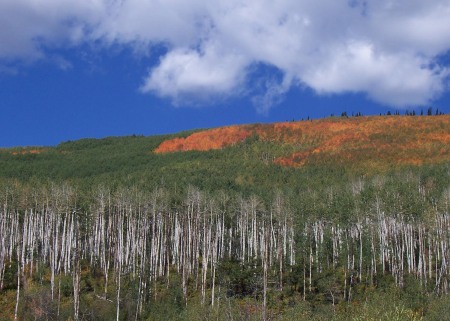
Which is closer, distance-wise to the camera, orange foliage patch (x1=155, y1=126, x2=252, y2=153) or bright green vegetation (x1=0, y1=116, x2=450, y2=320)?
bright green vegetation (x1=0, y1=116, x2=450, y2=320)

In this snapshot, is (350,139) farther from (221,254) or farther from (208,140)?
(221,254)

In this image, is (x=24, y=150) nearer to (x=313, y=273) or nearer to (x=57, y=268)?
(x=57, y=268)

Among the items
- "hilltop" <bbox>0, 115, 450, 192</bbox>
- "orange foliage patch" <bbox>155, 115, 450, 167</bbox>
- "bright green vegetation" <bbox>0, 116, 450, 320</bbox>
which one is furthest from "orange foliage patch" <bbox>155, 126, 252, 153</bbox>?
"bright green vegetation" <bbox>0, 116, 450, 320</bbox>

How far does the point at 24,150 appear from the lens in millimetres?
184500

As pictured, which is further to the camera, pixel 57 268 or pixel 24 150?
pixel 24 150

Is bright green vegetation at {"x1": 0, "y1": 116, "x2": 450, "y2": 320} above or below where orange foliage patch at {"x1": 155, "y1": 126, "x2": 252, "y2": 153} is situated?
below

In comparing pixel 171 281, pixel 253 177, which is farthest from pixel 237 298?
pixel 253 177

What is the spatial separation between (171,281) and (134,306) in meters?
10.0

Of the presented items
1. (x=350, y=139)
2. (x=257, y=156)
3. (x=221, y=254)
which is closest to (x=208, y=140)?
(x=257, y=156)

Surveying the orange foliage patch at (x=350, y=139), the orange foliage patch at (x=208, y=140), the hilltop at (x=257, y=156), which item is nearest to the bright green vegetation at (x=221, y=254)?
the hilltop at (x=257, y=156)

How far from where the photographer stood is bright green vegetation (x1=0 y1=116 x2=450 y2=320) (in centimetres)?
5403

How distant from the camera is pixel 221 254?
3147 inches

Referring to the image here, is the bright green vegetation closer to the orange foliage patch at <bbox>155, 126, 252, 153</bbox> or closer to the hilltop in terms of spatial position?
the hilltop

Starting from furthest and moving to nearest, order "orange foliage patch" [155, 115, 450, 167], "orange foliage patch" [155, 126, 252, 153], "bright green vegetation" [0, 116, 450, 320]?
"orange foliage patch" [155, 126, 252, 153], "orange foliage patch" [155, 115, 450, 167], "bright green vegetation" [0, 116, 450, 320]
